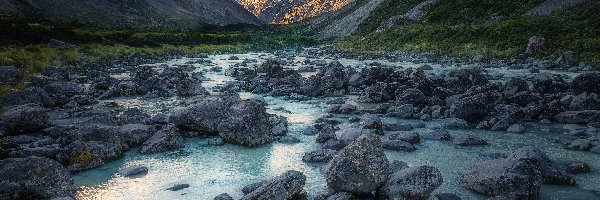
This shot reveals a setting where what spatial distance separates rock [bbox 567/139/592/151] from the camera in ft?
48.2

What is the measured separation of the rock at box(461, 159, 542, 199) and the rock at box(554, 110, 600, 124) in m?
8.64

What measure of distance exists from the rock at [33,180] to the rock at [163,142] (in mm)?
4205

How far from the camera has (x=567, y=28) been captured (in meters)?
41.8

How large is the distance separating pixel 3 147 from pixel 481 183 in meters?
14.6

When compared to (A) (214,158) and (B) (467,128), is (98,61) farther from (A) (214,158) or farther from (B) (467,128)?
(B) (467,128)

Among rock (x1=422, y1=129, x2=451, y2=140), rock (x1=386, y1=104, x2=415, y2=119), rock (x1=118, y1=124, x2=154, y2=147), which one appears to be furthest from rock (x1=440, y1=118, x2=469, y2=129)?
rock (x1=118, y1=124, x2=154, y2=147)

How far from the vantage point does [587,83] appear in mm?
22172

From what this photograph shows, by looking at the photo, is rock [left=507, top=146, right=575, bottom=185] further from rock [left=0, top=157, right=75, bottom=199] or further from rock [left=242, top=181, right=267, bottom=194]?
rock [left=0, top=157, right=75, bottom=199]

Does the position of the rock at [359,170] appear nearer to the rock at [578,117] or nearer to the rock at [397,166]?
the rock at [397,166]

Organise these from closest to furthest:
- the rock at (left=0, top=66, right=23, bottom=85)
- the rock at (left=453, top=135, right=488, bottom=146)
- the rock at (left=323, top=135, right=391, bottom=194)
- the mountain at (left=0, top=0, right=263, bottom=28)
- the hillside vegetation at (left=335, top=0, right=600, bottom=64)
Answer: the rock at (left=323, top=135, right=391, bottom=194), the rock at (left=453, top=135, right=488, bottom=146), the rock at (left=0, top=66, right=23, bottom=85), the hillside vegetation at (left=335, top=0, right=600, bottom=64), the mountain at (left=0, top=0, right=263, bottom=28)

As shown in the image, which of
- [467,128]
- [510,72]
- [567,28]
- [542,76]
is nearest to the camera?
[467,128]

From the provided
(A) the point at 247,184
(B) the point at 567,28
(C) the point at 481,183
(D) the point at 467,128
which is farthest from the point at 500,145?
(B) the point at 567,28

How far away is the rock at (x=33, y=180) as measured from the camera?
34.7ft

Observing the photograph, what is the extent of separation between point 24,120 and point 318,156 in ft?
36.4
